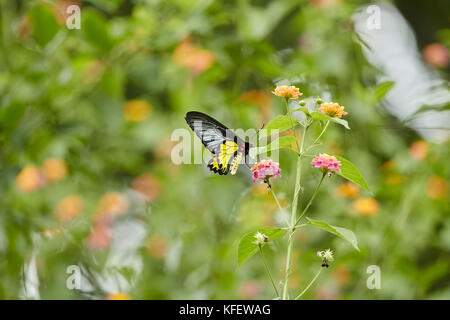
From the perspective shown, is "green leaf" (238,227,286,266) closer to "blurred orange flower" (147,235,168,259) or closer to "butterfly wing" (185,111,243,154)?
"butterfly wing" (185,111,243,154)

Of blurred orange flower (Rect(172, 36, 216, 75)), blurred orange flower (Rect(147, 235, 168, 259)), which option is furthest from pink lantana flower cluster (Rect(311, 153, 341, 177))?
blurred orange flower (Rect(147, 235, 168, 259))

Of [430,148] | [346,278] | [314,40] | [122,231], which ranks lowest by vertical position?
[346,278]

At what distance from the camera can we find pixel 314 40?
102cm

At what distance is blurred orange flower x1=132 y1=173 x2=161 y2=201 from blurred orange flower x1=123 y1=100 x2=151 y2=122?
0.14 meters

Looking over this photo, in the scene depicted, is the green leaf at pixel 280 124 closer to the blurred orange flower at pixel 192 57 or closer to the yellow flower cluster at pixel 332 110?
the yellow flower cluster at pixel 332 110

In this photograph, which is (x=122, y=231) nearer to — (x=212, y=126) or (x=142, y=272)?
(x=142, y=272)

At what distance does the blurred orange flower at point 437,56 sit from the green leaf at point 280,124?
1.01 metres

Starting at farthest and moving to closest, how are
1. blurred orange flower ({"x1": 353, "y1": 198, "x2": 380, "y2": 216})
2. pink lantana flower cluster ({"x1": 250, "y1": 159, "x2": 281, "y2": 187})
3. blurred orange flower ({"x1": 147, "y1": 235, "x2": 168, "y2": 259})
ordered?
blurred orange flower ({"x1": 147, "y1": 235, "x2": 168, "y2": 259})
blurred orange flower ({"x1": 353, "y1": 198, "x2": 380, "y2": 216})
pink lantana flower cluster ({"x1": 250, "y1": 159, "x2": 281, "y2": 187})

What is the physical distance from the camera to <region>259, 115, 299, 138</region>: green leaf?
0.21 metres

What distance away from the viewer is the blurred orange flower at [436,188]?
0.98 meters

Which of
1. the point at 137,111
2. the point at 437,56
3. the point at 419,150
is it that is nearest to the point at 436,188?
the point at 419,150

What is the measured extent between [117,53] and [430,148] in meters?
0.62

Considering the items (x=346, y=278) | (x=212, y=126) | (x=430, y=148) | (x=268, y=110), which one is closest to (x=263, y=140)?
(x=212, y=126)

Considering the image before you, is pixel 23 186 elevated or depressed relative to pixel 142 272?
elevated
